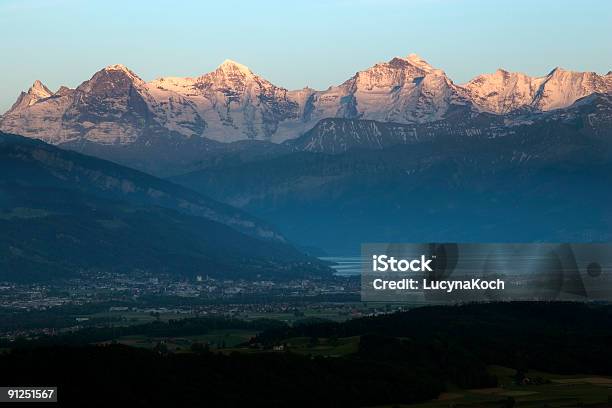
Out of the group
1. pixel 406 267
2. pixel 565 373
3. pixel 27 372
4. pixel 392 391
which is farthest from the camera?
pixel 406 267

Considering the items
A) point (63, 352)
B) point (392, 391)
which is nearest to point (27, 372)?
point (63, 352)

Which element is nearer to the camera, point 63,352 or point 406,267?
point 63,352

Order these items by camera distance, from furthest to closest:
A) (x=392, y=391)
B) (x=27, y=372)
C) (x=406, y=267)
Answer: (x=406, y=267) → (x=392, y=391) → (x=27, y=372)

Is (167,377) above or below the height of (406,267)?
below

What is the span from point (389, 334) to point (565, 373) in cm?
2748

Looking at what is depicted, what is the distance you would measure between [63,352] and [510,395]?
39.4m

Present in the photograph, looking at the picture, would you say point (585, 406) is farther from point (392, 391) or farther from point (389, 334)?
point (389, 334)

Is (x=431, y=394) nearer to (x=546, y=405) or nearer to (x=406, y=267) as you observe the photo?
(x=546, y=405)

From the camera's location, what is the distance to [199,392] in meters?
140

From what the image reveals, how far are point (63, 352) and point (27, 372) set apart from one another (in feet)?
29.4

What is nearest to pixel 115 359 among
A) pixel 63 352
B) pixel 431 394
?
pixel 63 352

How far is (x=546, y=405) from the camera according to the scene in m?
142

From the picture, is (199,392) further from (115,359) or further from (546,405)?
(546,405)

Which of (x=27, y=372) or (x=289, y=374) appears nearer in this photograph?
(x=27, y=372)
